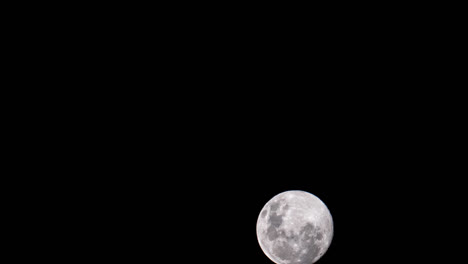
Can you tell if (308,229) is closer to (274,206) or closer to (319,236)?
(319,236)

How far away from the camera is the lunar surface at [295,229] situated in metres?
6.40

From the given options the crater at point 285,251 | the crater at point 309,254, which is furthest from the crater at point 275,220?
the crater at point 309,254

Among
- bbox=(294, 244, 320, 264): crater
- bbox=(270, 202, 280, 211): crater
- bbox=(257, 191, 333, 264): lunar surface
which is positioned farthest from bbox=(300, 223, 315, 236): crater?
bbox=(270, 202, 280, 211): crater

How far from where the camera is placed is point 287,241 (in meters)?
6.40

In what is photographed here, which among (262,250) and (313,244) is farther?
(262,250)

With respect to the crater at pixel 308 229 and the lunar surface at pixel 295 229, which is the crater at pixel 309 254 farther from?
the crater at pixel 308 229

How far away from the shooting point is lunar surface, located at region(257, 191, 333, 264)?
6.40 m

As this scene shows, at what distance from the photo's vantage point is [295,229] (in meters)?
6.40

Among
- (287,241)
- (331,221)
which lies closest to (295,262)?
(287,241)

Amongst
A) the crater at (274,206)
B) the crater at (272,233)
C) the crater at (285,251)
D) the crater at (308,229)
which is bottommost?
the crater at (285,251)

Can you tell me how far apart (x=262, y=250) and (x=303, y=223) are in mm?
824

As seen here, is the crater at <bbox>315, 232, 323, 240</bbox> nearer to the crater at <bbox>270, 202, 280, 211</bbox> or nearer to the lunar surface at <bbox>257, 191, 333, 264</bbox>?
the lunar surface at <bbox>257, 191, 333, 264</bbox>

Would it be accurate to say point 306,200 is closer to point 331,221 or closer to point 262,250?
point 331,221

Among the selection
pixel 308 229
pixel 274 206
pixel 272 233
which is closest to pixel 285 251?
pixel 272 233
